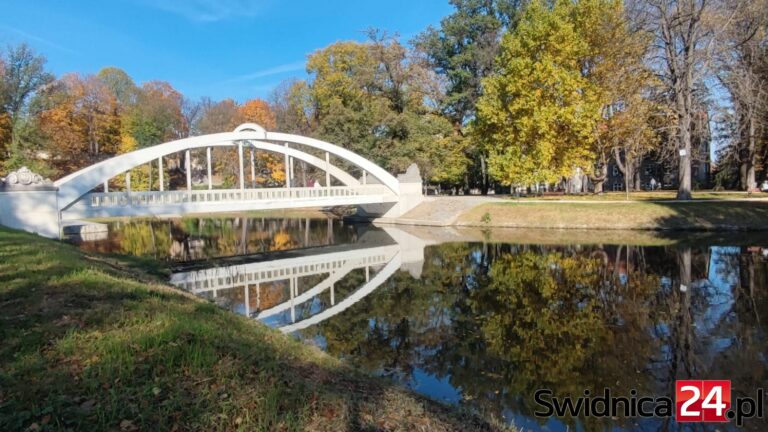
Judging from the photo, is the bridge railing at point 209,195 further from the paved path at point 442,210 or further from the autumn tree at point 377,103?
the autumn tree at point 377,103

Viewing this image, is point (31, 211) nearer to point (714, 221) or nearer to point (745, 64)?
point (714, 221)

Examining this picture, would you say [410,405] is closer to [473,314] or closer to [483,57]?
[473,314]

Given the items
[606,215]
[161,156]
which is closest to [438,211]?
[606,215]

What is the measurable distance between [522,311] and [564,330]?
1.40 meters

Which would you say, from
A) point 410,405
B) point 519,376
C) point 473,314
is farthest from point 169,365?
point 473,314

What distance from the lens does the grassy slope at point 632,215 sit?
21.9 metres

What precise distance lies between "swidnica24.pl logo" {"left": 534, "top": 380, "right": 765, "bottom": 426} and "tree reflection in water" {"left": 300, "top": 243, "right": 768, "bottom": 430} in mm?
138

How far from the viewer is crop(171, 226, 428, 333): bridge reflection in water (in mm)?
10523

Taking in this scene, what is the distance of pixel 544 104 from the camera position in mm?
28000

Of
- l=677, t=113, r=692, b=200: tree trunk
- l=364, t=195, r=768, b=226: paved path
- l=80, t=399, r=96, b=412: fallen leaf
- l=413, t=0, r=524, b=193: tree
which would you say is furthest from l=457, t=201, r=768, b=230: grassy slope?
l=80, t=399, r=96, b=412: fallen leaf

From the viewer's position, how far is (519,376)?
Answer: 6.42 meters

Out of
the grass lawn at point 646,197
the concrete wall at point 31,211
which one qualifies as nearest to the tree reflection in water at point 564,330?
the concrete wall at point 31,211

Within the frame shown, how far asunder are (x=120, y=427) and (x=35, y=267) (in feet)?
19.8

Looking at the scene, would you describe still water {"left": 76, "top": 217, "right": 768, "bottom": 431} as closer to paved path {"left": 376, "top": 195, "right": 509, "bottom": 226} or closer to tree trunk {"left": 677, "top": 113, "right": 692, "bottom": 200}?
tree trunk {"left": 677, "top": 113, "right": 692, "bottom": 200}
